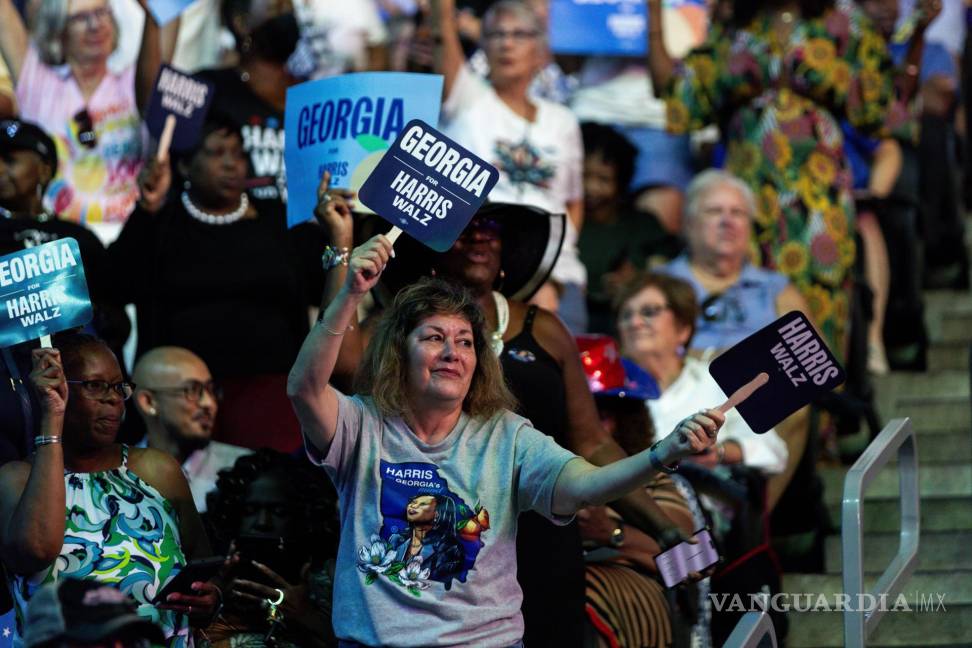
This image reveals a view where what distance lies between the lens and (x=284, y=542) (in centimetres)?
511

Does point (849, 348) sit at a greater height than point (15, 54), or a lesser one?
lesser

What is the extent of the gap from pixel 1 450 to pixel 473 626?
1680mm

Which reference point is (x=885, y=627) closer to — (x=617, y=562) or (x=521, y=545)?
(x=617, y=562)

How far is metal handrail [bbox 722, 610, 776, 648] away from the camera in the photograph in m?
4.34

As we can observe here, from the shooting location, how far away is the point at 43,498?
4.36 metres

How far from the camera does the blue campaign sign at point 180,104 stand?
6.42 meters

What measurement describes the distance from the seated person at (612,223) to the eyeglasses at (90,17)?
2459 mm

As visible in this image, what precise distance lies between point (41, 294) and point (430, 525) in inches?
46.2

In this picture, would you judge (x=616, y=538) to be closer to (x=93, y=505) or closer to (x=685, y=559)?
(x=685, y=559)

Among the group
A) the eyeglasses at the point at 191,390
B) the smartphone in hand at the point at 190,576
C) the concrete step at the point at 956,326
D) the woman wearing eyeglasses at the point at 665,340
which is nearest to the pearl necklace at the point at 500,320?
the smartphone in hand at the point at 190,576

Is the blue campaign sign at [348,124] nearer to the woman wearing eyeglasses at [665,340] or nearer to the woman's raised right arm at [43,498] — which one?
the woman's raised right arm at [43,498]

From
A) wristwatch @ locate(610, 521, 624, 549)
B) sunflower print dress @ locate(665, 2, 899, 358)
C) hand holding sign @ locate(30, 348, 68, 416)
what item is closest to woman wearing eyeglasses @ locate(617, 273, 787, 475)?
sunflower print dress @ locate(665, 2, 899, 358)

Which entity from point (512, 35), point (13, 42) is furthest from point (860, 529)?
point (13, 42)

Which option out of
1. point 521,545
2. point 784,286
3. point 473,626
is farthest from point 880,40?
point 473,626
